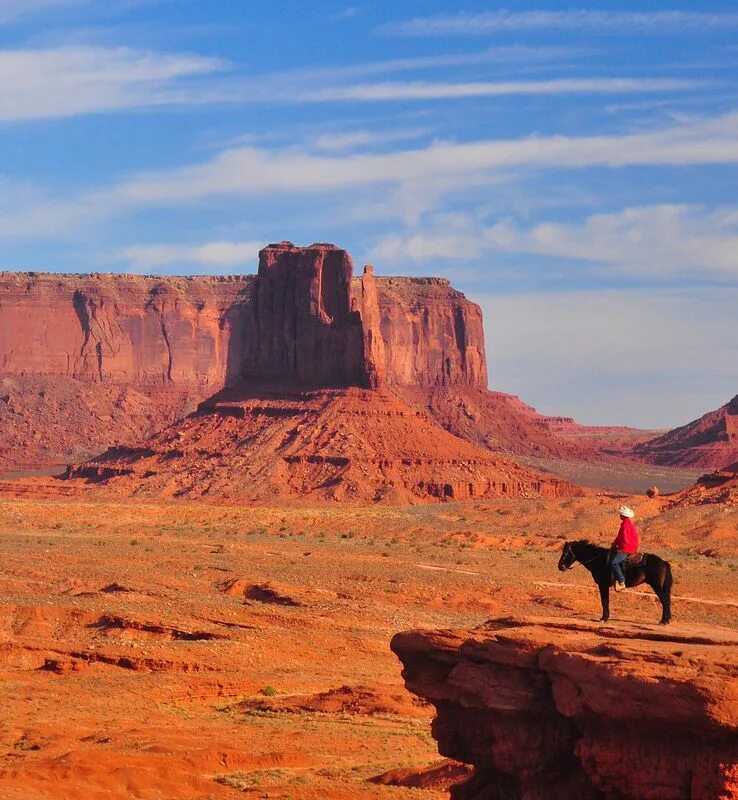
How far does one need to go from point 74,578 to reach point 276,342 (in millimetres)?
55757

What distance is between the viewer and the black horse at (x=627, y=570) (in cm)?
1631

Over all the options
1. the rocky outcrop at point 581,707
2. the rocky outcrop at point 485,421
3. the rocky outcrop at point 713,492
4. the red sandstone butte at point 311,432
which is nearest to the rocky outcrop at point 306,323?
the red sandstone butte at point 311,432

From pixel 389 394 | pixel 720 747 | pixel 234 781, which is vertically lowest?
pixel 234 781

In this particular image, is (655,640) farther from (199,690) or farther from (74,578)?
(74,578)

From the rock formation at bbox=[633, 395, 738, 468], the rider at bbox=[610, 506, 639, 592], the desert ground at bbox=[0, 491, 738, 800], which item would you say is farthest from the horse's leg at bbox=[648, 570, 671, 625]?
the rock formation at bbox=[633, 395, 738, 468]

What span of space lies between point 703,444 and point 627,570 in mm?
157996

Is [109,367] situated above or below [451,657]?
above

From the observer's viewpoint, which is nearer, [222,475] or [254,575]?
[254,575]

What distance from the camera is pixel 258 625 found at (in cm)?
3541

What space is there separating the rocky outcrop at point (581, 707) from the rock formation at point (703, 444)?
14337 cm

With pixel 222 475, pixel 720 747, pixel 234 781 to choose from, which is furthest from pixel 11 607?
pixel 222 475

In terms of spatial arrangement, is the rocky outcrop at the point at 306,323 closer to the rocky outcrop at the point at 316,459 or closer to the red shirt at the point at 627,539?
the rocky outcrop at the point at 316,459

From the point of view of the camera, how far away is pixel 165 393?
161500 millimetres

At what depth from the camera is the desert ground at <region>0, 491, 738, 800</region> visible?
20.9 meters
